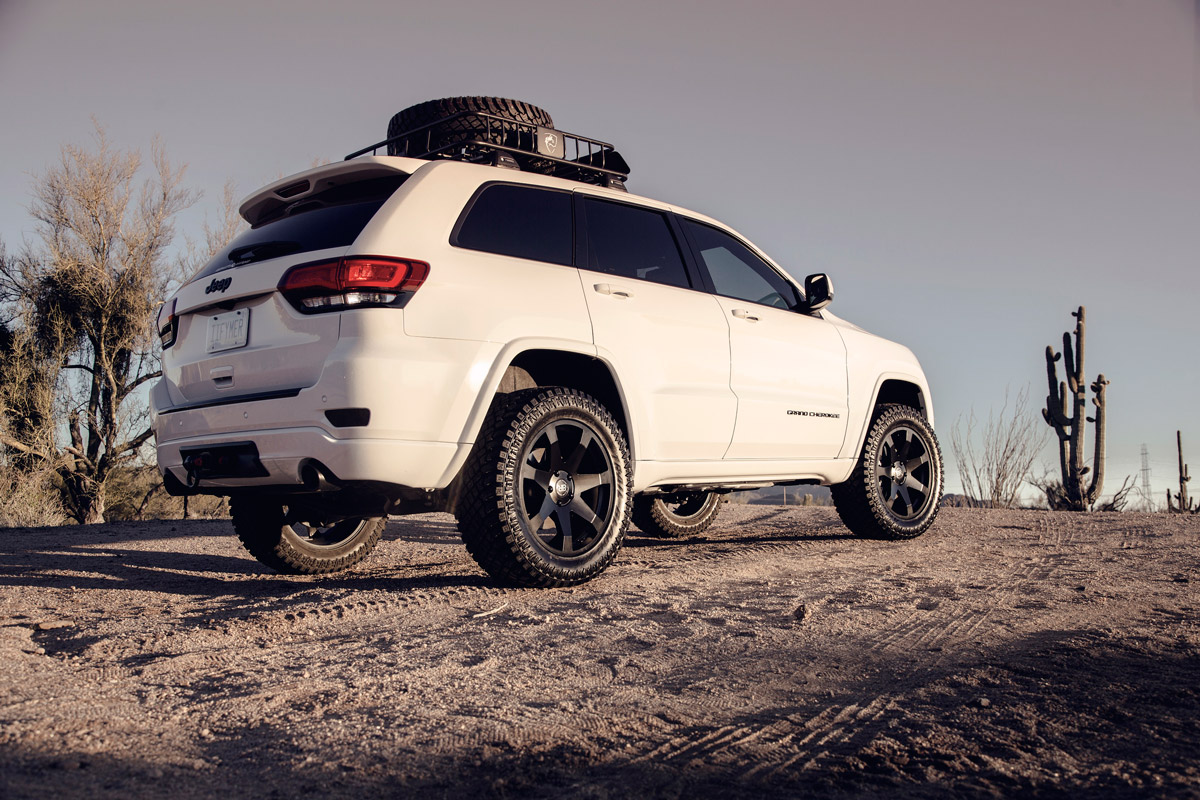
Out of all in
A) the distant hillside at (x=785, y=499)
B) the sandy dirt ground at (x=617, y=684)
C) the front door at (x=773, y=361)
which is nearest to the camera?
the sandy dirt ground at (x=617, y=684)

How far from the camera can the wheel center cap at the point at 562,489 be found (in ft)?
13.4

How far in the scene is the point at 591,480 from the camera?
4.21m

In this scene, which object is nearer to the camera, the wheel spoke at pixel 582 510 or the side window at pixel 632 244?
the wheel spoke at pixel 582 510

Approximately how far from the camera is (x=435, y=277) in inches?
144

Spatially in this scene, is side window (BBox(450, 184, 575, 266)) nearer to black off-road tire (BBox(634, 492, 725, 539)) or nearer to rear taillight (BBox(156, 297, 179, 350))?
rear taillight (BBox(156, 297, 179, 350))

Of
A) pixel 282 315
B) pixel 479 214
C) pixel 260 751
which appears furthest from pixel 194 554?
pixel 260 751

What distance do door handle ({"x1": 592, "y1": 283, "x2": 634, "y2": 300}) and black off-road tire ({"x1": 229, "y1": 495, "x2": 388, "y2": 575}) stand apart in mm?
1672

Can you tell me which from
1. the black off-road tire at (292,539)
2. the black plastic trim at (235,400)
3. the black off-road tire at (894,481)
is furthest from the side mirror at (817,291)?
the black plastic trim at (235,400)

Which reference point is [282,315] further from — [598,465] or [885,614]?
[885,614]

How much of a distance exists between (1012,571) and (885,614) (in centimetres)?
156

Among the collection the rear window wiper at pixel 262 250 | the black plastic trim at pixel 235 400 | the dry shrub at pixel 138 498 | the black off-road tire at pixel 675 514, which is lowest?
the dry shrub at pixel 138 498

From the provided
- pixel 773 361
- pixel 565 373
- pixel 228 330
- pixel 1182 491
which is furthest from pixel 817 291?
pixel 1182 491

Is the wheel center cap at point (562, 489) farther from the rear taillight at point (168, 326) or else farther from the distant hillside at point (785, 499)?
the rear taillight at point (168, 326)

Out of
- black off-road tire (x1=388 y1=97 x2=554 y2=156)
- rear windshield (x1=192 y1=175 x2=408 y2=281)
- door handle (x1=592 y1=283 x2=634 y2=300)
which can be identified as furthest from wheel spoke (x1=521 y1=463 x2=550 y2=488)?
black off-road tire (x1=388 y1=97 x2=554 y2=156)
